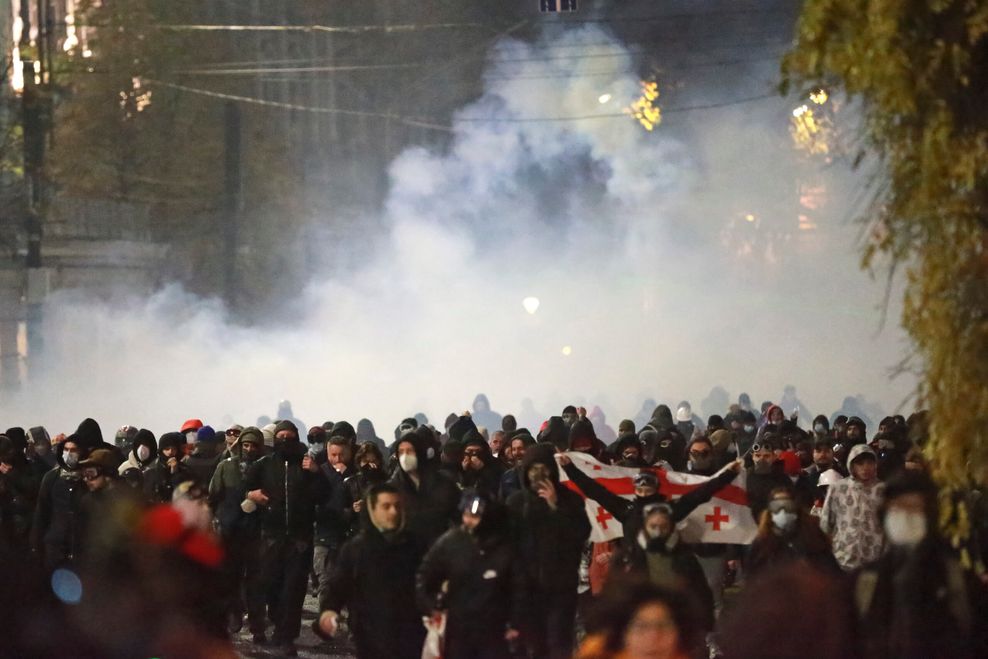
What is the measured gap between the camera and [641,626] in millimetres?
5438

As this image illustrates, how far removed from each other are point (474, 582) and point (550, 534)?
143cm

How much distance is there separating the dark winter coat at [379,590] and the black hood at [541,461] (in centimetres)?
156

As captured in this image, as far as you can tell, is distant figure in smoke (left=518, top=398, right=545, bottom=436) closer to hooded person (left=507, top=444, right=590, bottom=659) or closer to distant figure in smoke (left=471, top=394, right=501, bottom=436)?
distant figure in smoke (left=471, top=394, right=501, bottom=436)

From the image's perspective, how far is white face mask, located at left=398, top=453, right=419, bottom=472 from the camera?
1045 centimetres

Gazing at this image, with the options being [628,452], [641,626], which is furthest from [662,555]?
[628,452]

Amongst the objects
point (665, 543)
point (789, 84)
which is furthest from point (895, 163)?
point (665, 543)

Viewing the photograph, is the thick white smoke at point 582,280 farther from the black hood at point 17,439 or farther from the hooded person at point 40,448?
the black hood at point 17,439

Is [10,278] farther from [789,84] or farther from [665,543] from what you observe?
[789,84]

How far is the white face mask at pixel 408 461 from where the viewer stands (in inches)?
412

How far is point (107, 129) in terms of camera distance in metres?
35.7

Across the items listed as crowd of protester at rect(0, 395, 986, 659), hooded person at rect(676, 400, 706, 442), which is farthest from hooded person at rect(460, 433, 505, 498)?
hooded person at rect(676, 400, 706, 442)

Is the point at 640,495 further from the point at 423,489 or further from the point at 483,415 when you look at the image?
the point at 483,415

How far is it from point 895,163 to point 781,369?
1282 inches

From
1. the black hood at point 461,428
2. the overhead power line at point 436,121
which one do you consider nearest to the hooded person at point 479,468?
the black hood at point 461,428
